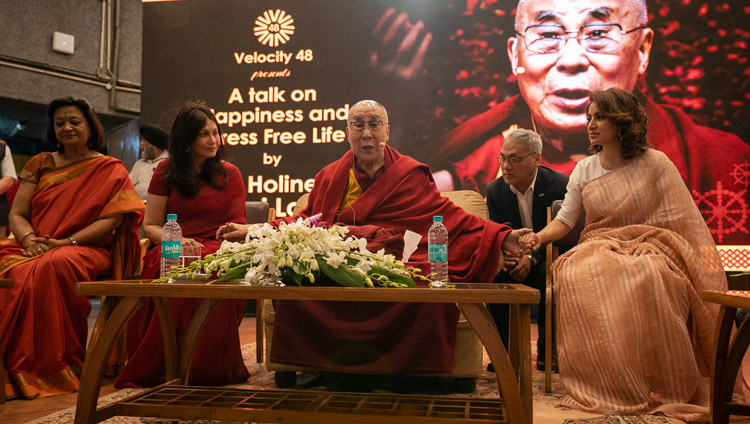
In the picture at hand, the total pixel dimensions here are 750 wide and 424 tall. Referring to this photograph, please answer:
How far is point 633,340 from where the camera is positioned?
2.54 metres

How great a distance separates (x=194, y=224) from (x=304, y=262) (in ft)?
5.07

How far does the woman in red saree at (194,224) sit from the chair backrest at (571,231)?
1.84 meters

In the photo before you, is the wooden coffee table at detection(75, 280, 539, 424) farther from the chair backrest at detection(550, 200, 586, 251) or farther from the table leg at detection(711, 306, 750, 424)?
the chair backrest at detection(550, 200, 586, 251)

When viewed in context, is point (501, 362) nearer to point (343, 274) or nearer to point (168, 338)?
point (343, 274)

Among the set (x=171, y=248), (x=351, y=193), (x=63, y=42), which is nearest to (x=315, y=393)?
(x=171, y=248)

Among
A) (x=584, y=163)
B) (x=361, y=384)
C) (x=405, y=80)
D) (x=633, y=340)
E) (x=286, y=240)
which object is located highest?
(x=405, y=80)

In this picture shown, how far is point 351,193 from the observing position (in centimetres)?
326

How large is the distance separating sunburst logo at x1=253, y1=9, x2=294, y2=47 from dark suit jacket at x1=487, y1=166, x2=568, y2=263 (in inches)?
128

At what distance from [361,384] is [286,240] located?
122 centimetres

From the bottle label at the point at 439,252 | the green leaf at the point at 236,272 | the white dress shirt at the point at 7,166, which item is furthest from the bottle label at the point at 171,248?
the white dress shirt at the point at 7,166

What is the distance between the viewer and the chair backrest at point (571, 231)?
3441mm

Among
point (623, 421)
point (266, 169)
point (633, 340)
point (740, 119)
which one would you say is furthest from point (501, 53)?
point (623, 421)

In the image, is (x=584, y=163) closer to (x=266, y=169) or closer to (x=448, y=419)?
(x=448, y=419)

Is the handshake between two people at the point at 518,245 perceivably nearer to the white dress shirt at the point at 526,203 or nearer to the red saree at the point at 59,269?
the white dress shirt at the point at 526,203
